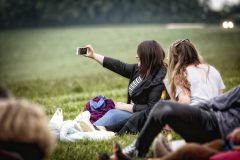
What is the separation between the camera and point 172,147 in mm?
5141

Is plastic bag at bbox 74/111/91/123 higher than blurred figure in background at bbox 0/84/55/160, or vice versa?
blurred figure in background at bbox 0/84/55/160

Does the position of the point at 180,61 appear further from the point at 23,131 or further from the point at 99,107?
the point at 23,131

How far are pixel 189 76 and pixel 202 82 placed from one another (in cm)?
17

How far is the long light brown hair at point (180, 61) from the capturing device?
6.32m

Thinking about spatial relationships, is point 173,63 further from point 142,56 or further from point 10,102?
point 10,102

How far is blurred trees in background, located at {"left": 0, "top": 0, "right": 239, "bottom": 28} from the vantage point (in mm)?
65938

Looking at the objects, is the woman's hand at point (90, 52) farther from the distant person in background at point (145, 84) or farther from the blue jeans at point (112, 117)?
the blue jeans at point (112, 117)

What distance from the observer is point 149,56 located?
7.07 m

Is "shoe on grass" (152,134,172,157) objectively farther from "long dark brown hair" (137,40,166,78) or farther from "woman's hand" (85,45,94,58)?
"woman's hand" (85,45,94,58)

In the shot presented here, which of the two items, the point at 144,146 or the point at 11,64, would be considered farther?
the point at 11,64

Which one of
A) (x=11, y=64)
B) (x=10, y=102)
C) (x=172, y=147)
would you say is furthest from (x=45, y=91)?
(x=11, y=64)

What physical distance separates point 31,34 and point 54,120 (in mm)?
47269

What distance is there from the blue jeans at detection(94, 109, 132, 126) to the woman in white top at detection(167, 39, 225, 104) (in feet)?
3.17

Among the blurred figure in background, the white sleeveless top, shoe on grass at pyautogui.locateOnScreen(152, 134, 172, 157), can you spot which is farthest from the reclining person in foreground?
the blurred figure in background
